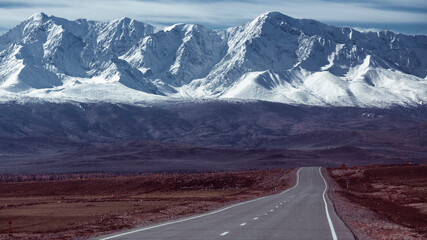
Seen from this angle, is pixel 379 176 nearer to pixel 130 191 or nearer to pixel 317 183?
pixel 317 183

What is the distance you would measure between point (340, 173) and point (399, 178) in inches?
580

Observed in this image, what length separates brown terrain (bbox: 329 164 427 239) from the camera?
42094 mm

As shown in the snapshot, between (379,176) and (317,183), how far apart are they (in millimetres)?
17983

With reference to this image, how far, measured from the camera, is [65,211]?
69.6m

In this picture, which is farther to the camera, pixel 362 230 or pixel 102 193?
pixel 102 193

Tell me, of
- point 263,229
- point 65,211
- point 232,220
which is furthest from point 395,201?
point 263,229

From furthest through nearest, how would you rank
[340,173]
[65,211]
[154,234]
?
[340,173], [65,211], [154,234]

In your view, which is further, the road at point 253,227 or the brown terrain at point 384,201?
the brown terrain at point 384,201

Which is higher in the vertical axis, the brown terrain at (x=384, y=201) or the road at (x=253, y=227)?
the road at (x=253, y=227)

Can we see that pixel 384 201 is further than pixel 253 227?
Yes

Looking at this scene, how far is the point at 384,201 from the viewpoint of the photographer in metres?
79.0

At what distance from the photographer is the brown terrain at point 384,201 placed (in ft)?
138

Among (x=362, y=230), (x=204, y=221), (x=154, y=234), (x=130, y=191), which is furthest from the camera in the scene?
(x=130, y=191)

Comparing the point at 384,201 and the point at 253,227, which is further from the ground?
the point at 253,227
